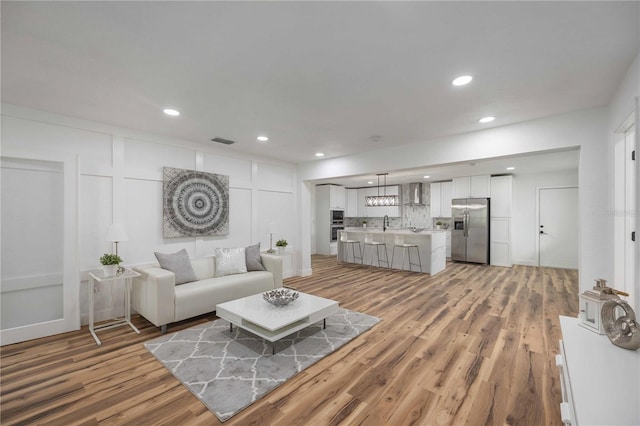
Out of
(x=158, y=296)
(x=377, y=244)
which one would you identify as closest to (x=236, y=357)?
(x=158, y=296)

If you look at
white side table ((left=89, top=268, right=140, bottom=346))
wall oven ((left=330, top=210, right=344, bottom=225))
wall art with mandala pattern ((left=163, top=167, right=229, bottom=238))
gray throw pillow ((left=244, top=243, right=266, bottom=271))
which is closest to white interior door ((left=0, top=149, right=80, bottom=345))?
white side table ((left=89, top=268, right=140, bottom=346))

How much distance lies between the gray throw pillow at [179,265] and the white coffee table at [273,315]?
91cm

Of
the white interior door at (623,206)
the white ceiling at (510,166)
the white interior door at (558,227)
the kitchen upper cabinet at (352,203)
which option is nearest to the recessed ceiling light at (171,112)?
the white ceiling at (510,166)

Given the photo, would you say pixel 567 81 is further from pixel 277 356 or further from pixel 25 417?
pixel 25 417

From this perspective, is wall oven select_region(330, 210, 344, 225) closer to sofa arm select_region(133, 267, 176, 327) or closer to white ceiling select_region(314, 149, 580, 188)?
white ceiling select_region(314, 149, 580, 188)

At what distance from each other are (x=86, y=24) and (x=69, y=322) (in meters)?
3.22

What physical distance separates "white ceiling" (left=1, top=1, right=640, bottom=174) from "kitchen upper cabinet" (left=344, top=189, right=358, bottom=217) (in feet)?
20.9

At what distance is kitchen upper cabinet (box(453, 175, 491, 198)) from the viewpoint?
24.4 feet

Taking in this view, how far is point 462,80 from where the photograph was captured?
2365mm

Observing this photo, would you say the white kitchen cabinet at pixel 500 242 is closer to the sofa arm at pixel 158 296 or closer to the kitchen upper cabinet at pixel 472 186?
the kitchen upper cabinet at pixel 472 186

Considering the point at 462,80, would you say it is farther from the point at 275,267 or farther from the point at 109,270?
the point at 109,270

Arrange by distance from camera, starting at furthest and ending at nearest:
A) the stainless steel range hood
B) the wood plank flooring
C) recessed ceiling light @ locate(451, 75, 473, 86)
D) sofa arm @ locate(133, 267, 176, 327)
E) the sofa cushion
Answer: the stainless steel range hood
the sofa cushion
sofa arm @ locate(133, 267, 176, 327)
recessed ceiling light @ locate(451, 75, 473, 86)
the wood plank flooring

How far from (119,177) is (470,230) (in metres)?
7.96

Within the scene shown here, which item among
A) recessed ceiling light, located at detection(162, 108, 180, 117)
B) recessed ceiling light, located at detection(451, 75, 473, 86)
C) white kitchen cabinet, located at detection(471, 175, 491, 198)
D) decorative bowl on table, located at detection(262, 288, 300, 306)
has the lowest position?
decorative bowl on table, located at detection(262, 288, 300, 306)
